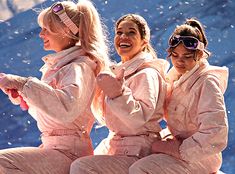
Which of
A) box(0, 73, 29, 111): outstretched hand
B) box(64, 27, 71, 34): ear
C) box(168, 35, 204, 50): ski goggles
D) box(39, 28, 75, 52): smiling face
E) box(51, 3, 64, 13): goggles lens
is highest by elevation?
box(51, 3, 64, 13): goggles lens

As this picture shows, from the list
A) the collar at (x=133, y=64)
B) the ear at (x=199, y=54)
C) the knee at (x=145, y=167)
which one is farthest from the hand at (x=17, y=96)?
the ear at (x=199, y=54)

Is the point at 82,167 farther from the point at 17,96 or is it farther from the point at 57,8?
the point at 57,8

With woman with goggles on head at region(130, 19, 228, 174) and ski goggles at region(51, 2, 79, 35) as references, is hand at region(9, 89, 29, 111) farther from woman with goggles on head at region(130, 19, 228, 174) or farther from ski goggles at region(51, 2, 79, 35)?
woman with goggles on head at region(130, 19, 228, 174)

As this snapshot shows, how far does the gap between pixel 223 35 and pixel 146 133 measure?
514cm

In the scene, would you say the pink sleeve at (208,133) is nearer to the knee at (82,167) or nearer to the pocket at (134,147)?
the pocket at (134,147)

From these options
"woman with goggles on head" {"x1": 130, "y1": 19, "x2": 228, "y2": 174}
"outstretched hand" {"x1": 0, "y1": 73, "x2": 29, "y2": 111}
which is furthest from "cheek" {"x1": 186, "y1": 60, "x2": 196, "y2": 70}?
"outstretched hand" {"x1": 0, "y1": 73, "x2": 29, "y2": 111}

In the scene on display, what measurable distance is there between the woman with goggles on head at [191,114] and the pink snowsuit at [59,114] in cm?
41

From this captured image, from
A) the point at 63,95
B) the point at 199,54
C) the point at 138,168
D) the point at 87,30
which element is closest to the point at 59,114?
the point at 63,95

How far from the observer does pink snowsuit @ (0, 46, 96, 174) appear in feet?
10.1

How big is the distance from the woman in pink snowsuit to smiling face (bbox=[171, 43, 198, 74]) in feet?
0.34

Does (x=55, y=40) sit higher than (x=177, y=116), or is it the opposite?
(x=55, y=40)

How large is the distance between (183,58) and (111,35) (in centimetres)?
448

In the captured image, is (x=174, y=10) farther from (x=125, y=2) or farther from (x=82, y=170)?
(x=82, y=170)

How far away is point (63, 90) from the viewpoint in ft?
10.3
